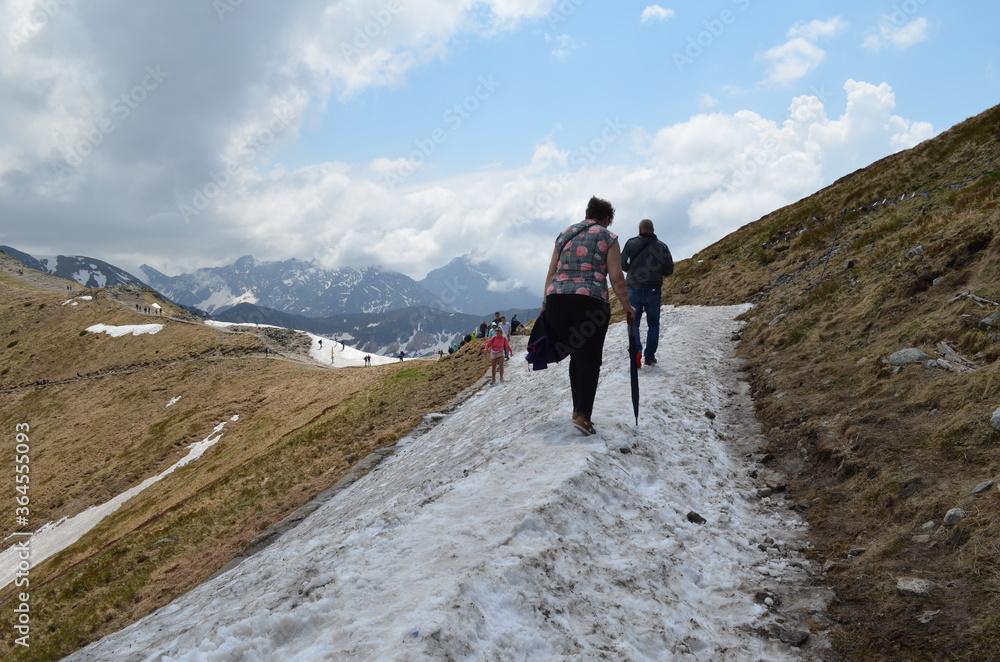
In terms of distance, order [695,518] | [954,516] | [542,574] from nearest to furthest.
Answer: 1. [542,574]
2. [954,516]
3. [695,518]

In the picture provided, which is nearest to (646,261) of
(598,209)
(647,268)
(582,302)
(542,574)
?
(647,268)

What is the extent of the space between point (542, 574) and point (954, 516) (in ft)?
13.9

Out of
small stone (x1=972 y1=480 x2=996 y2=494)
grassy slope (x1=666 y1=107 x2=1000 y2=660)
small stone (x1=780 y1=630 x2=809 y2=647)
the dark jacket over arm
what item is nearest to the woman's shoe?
grassy slope (x1=666 y1=107 x2=1000 y2=660)

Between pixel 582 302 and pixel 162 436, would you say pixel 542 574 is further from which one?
pixel 162 436

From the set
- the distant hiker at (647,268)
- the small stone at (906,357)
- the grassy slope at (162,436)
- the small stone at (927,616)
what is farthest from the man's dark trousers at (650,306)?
the small stone at (927,616)

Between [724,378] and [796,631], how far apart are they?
9622 mm

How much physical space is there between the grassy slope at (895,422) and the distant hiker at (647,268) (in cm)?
306

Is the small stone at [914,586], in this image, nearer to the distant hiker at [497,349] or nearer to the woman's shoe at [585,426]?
the woman's shoe at [585,426]

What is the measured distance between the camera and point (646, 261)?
44.8 feet

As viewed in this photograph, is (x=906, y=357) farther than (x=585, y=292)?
Yes

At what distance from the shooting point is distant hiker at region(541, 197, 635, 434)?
865cm

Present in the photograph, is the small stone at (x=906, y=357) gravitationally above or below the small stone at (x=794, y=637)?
above

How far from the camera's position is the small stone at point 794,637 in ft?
16.1

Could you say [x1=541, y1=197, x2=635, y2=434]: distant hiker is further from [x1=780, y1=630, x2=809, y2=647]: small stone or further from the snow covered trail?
[x1=780, y1=630, x2=809, y2=647]: small stone
